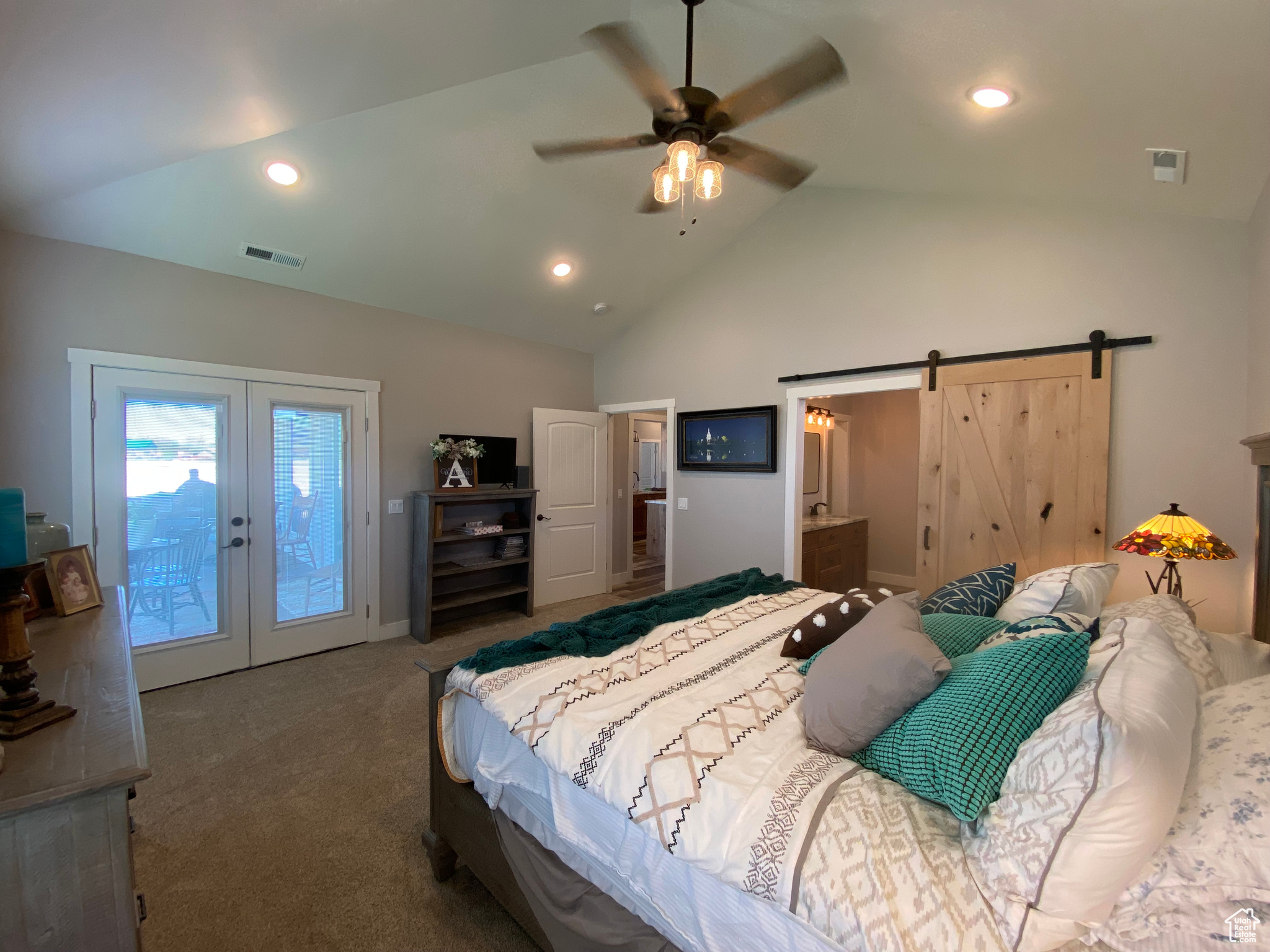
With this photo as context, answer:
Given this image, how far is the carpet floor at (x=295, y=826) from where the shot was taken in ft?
5.53

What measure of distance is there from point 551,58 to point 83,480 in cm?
338

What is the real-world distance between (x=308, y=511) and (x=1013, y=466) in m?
4.67

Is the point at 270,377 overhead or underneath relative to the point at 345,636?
overhead

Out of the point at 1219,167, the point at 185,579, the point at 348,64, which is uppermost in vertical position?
the point at 348,64

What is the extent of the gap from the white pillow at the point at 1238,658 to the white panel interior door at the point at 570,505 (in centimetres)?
432

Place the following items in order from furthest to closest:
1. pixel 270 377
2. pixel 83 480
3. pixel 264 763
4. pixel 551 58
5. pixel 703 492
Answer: pixel 703 492 → pixel 270 377 → pixel 83 480 → pixel 264 763 → pixel 551 58

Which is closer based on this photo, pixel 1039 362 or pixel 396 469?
pixel 1039 362

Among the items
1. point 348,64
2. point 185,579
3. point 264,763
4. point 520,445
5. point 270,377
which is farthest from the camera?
point 520,445

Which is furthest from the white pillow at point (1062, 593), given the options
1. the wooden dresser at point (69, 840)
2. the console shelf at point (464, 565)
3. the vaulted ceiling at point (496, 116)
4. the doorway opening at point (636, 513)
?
the console shelf at point (464, 565)

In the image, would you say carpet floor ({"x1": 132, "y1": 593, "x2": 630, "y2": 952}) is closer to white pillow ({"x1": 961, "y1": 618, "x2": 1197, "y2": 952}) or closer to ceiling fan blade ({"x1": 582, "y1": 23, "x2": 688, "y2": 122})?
white pillow ({"x1": 961, "y1": 618, "x2": 1197, "y2": 952})

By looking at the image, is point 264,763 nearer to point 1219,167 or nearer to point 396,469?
point 396,469

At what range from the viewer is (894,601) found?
5.17 feet

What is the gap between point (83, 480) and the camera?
119 inches

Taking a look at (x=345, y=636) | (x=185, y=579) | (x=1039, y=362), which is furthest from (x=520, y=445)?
(x=1039, y=362)
